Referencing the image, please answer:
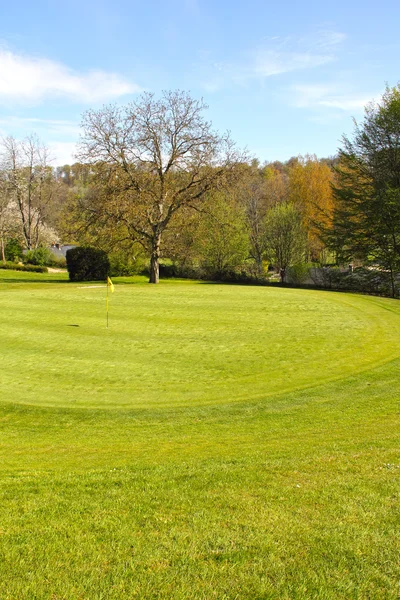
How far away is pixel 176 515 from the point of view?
4.56 metres

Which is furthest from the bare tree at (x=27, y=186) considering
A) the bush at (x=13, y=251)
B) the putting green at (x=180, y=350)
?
the putting green at (x=180, y=350)

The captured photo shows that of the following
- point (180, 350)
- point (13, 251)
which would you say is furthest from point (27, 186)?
point (180, 350)

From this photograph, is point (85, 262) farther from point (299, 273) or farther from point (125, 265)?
point (299, 273)

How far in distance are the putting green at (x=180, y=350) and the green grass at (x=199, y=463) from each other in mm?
77

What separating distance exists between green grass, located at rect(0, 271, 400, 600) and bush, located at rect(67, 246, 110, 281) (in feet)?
88.3

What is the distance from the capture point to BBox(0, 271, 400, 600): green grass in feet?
11.9

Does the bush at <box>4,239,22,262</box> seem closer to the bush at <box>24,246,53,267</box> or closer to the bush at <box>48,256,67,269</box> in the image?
the bush at <box>24,246,53,267</box>

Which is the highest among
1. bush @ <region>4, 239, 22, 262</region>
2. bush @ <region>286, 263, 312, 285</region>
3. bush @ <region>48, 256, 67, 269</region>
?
bush @ <region>4, 239, 22, 262</region>

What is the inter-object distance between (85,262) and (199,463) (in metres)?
38.4

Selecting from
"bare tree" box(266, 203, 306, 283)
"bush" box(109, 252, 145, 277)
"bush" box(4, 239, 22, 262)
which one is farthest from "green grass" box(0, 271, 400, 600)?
"bush" box(4, 239, 22, 262)

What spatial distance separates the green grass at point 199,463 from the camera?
3613mm

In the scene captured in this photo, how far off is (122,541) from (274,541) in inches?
53.3

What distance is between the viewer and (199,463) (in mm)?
6258

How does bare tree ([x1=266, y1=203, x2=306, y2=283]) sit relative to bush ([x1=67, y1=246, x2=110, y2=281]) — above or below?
above
